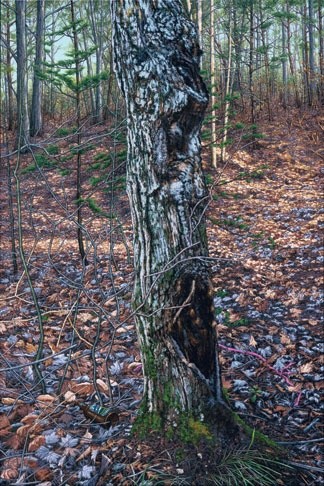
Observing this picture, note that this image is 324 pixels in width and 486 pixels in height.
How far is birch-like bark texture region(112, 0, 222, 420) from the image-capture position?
105 inches

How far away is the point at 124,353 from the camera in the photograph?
4801mm

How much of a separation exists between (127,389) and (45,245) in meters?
5.21

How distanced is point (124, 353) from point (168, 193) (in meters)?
2.62

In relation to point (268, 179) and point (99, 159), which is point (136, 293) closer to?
point (99, 159)

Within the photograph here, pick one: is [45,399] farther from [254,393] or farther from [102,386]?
[254,393]

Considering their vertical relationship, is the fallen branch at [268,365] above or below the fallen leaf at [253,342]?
below

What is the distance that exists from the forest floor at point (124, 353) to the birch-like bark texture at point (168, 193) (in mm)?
313

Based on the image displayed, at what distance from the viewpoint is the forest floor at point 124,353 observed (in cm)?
297

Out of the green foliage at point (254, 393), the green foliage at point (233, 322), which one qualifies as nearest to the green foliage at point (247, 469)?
the green foliage at point (254, 393)

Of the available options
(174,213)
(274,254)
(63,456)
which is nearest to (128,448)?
(63,456)

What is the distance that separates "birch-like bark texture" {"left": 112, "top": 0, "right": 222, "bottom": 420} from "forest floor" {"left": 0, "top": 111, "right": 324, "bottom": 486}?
0.31 metres

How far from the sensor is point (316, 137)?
14.0m

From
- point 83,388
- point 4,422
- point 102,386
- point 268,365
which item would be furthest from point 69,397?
point 268,365

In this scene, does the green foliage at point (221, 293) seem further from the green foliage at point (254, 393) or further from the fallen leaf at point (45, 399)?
the fallen leaf at point (45, 399)
